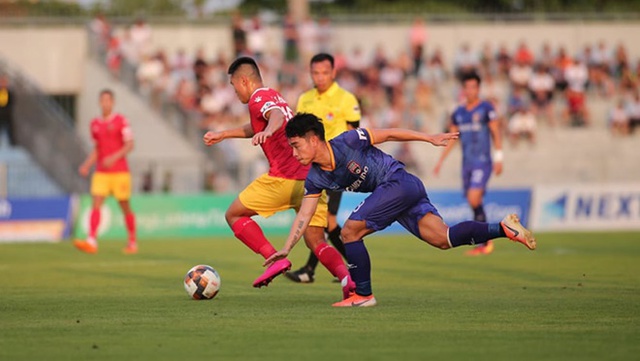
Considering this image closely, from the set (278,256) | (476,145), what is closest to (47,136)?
(476,145)

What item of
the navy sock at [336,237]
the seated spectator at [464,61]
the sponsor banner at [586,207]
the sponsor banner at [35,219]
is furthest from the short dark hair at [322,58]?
the seated spectator at [464,61]

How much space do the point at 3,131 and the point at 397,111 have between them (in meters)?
10.8

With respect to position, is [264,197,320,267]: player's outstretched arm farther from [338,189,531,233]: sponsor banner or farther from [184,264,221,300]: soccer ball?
[338,189,531,233]: sponsor banner

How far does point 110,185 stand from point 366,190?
990 cm

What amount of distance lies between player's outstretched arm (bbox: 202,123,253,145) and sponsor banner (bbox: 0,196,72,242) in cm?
1424

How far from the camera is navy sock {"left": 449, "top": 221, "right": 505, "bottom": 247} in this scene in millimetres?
11484

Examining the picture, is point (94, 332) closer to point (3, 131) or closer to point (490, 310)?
point (490, 310)

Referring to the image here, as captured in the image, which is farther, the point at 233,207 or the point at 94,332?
the point at 233,207

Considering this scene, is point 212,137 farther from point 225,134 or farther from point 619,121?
point 619,121

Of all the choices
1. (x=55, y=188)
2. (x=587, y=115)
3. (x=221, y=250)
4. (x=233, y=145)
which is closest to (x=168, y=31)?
(x=233, y=145)

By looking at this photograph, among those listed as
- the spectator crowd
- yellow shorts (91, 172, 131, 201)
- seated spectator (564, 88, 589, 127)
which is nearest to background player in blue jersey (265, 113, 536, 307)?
yellow shorts (91, 172, 131, 201)

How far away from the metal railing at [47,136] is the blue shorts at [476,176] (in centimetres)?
1319

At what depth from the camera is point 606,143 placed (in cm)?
3566

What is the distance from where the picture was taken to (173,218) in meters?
27.6
